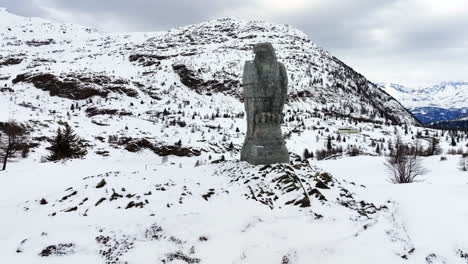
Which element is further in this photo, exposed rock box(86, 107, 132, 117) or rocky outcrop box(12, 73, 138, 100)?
rocky outcrop box(12, 73, 138, 100)

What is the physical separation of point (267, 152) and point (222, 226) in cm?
525

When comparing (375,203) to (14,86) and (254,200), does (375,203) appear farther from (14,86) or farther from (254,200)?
(14,86)

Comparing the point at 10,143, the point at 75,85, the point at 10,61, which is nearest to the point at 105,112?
the point at 75,85

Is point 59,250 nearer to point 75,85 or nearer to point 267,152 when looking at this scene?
point 267,152

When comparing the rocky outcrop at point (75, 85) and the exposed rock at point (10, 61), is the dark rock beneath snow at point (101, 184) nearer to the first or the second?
the rocky outcrop at point (75, 85)

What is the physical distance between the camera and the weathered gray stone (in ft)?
39.1

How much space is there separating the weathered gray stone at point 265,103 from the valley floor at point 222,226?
5.31ft

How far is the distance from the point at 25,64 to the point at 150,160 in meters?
184

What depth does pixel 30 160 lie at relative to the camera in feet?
126

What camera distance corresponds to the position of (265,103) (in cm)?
1217

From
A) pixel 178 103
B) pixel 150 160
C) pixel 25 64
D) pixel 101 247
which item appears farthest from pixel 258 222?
pixel 25 64

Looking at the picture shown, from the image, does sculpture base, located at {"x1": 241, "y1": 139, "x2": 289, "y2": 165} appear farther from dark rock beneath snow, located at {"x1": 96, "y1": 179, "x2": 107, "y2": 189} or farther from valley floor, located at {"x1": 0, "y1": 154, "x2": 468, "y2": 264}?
dark rock beneath snow, located at {"x1": 96, "y1": 179, "x2": 107, "y2": 189}

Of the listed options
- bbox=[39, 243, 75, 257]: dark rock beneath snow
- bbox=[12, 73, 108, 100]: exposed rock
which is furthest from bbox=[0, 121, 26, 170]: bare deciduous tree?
bbox=[12, 73, 108, 100]: exposed rock

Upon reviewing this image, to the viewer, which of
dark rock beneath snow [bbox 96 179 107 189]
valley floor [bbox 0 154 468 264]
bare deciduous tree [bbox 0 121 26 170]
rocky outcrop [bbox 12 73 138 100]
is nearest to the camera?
valley floor [bbox 0 154 468 264]
